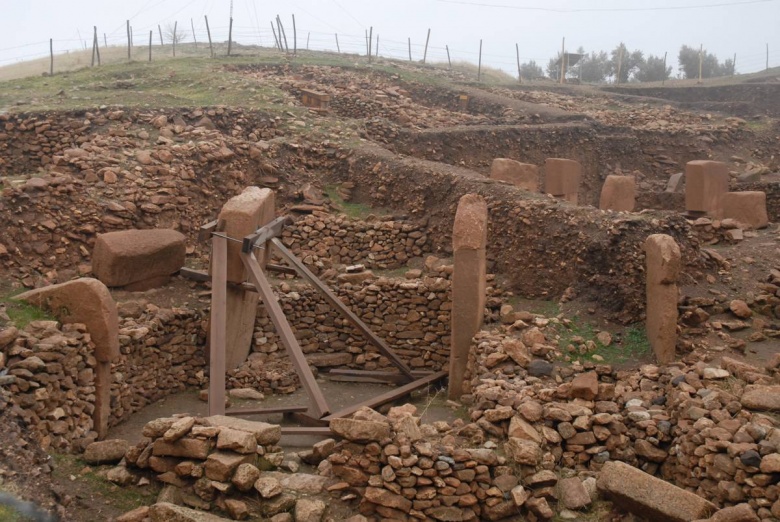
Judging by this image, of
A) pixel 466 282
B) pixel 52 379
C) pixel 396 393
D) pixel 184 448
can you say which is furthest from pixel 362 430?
pixel 396 393

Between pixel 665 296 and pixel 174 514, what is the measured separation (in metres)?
6.08

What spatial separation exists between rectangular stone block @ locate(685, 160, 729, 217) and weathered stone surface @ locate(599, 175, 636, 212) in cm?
101

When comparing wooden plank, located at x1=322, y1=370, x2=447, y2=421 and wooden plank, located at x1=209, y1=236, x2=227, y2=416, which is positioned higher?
wooden plank, located at x1=209, y1=236, x2=227, y2=416

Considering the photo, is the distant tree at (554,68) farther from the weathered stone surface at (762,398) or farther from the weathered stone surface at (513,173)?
the weathered stone surface at (762,398)

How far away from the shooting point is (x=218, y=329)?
9469 millimetres

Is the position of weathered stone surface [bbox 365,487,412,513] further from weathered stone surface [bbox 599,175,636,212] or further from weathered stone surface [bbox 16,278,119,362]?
weathered stone surface [bbox 599,175,636,212]

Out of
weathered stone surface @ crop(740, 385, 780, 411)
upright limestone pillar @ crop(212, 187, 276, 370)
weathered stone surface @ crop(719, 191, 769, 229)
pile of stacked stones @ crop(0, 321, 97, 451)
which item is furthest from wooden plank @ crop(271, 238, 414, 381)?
weathered stone surface @ crop(719, 191, 769, 229)

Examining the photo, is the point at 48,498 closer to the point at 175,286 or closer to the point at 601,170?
the point at 175,286

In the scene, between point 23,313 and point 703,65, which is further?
point 703,65

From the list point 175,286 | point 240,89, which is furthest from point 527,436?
point 240,89

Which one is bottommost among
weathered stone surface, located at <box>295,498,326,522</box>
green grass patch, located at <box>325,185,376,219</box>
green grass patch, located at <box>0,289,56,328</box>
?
weathered stone surface, located at <box>295,498,326,522</box>

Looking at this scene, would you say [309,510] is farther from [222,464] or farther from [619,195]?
[619,195]

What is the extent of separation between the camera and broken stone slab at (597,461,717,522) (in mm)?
6535

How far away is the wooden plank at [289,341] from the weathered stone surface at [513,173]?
6.37 metres
